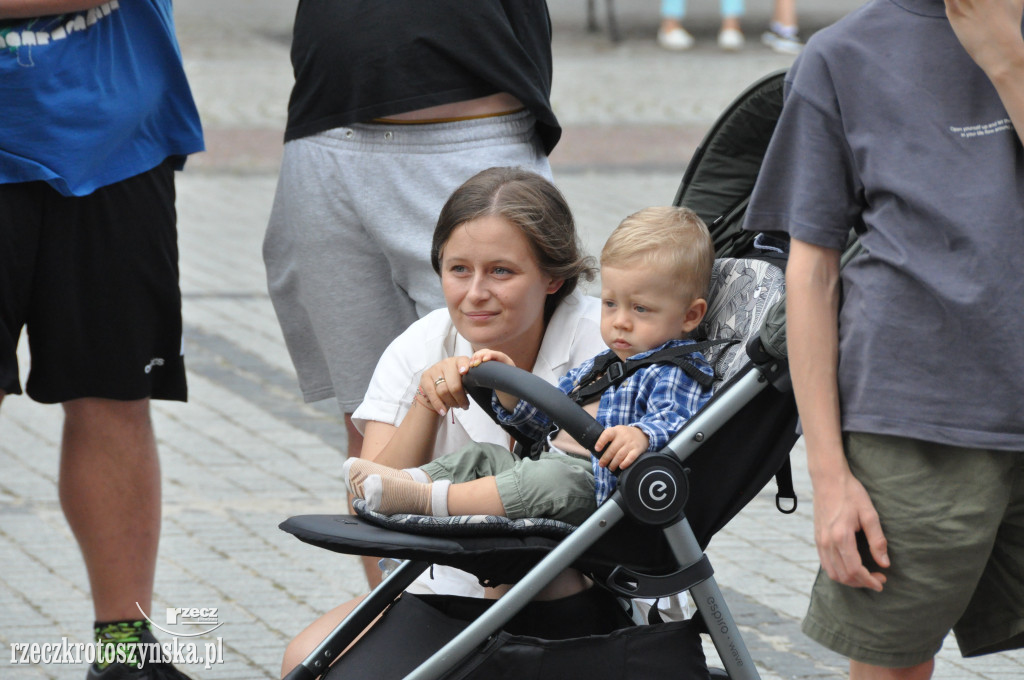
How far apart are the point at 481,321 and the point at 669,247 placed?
0.40 m

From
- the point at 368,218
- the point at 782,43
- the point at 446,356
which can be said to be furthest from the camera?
the point at 782,43

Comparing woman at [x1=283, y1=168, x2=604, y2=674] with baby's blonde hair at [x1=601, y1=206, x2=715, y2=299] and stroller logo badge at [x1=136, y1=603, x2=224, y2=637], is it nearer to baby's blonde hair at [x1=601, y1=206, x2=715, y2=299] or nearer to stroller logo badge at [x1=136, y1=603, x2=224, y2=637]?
baby's blonde hair at [x1=601, y1=206, x2=715, y2=299]

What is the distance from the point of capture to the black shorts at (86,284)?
312cm

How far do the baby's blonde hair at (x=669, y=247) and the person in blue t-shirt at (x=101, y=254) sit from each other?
1209mm

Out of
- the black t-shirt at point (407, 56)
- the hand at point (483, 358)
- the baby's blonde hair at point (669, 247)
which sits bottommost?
the hand at point (483, 358)

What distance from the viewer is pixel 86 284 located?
3.18 m

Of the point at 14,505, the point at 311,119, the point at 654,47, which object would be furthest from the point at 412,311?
the point at 654,47

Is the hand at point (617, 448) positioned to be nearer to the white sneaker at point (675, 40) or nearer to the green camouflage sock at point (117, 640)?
the green camouflage sock at point (117, 640)

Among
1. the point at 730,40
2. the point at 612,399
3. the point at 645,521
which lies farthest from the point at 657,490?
the point at 730,40

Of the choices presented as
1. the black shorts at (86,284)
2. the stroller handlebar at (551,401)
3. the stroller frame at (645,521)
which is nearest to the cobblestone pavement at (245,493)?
the black shorts at (86,284)

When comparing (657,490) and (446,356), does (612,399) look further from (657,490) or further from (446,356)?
(446,356)

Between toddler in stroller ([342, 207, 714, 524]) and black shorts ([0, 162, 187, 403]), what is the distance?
2.99ft

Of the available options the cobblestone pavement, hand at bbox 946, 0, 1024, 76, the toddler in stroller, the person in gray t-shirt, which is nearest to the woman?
the toddler in stroller

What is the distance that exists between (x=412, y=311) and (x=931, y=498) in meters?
1.43
